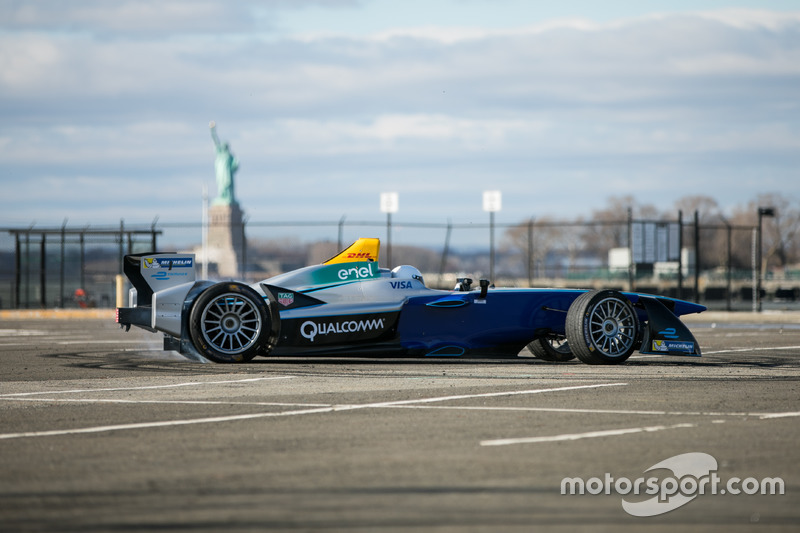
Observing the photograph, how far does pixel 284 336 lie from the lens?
41.0 feet

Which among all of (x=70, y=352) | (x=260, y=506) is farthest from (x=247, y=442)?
(x=70, y=352)

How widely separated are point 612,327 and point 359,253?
3359 millimetres

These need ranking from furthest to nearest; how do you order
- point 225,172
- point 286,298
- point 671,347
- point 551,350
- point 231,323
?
point 225,172, point 551,350, point 671,347, point 286,298, point 231,323

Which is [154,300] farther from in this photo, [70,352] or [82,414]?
[82,414]

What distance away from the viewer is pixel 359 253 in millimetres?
13656

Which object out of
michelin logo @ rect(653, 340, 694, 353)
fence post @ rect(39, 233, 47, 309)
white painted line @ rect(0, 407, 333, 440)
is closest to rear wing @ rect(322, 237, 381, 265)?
michelin logo @ rect(653, 340, 694, 353)

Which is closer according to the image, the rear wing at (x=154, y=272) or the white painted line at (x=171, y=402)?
the white painted line at (x=171, y=402)

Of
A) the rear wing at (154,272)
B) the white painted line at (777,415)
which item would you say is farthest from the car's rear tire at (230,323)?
the white painted line at (777,415)

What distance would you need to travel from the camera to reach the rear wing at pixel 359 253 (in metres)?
13.5

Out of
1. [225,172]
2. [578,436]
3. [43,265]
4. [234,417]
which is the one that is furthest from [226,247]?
[225,172]

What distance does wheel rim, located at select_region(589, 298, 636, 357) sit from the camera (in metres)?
12.7

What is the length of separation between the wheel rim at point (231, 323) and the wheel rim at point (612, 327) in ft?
13.2

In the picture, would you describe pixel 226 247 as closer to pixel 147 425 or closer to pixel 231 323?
pixel 231 323

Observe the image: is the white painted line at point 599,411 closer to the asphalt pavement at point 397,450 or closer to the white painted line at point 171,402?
the asphalt pavement at point 397,450
